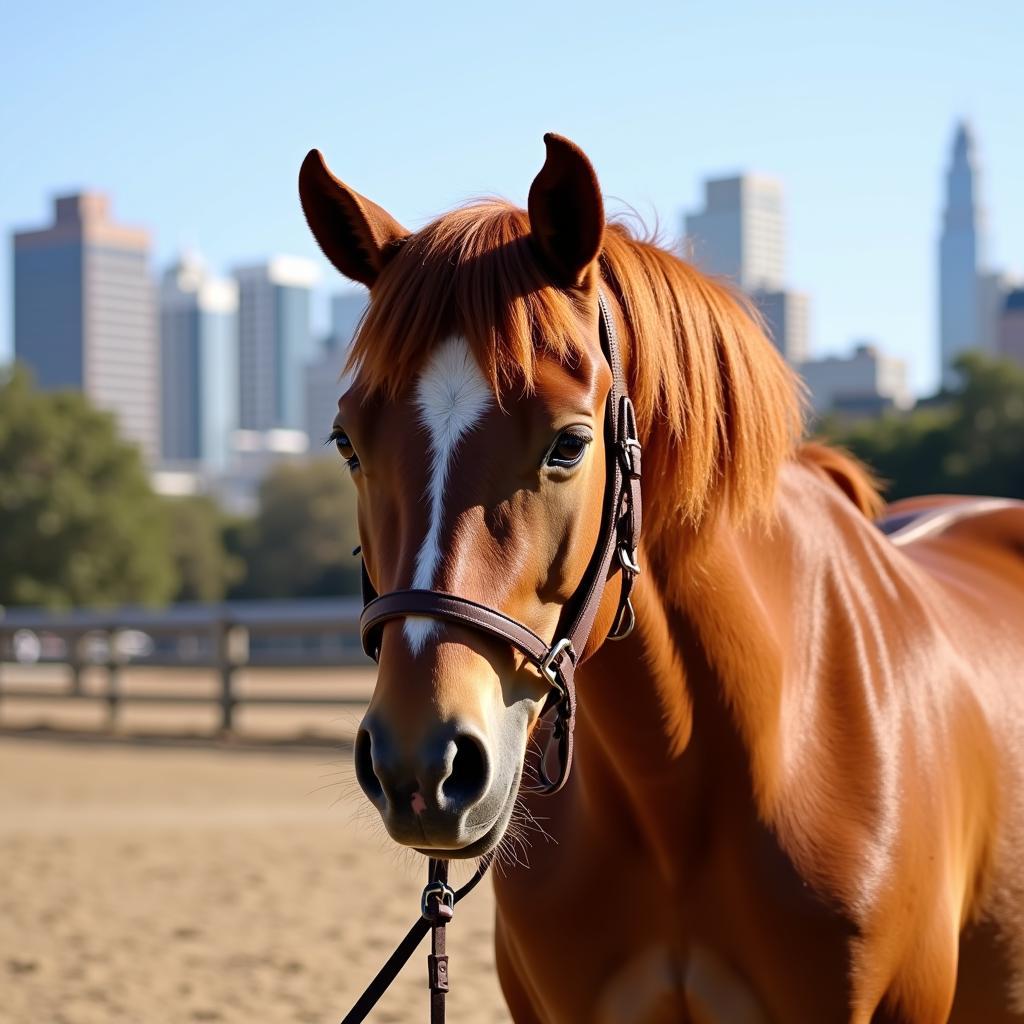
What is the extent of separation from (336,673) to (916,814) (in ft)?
84.1

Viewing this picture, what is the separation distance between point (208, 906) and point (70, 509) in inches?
1460

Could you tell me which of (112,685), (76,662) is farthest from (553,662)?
(76,662)

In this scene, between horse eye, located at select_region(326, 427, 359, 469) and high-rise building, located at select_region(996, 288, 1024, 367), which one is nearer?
horse eye, located at select_region(326, 427, 359, 469)

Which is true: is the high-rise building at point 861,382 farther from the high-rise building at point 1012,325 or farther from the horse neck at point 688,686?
the high-rise building at point 1012,325

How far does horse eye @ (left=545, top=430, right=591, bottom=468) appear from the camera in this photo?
6.57ft

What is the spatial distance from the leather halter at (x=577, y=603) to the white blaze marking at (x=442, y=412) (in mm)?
59

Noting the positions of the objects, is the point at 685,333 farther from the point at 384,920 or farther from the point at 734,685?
the point at 384,920

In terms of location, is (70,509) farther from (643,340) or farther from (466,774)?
(466,774)

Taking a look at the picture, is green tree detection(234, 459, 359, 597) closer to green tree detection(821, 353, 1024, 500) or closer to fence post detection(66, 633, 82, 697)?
green tree detection(821, 353, 1024, 500)

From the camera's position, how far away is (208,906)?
22.3ft

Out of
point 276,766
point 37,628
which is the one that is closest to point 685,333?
point 276,766

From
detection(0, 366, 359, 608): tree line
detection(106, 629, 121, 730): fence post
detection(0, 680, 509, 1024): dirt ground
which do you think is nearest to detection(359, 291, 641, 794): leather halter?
detection(0, 680, 509, 1024): dirt ground

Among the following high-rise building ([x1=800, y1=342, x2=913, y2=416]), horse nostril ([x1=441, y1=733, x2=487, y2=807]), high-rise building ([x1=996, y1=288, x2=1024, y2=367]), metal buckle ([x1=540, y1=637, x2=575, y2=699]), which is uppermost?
high-rise building ([x1=996, y1=288, x2=1024, y2=367])

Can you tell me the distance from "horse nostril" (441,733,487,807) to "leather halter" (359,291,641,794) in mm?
154
